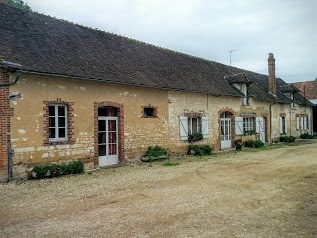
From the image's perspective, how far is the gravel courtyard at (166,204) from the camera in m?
5.01

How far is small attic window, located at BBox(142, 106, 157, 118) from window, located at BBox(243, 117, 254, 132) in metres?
8.56

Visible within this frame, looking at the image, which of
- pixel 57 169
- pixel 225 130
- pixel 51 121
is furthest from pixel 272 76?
pixel 57 169

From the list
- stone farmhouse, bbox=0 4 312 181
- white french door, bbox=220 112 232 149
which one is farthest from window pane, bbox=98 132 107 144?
white french door, bbox=220 112 232 149

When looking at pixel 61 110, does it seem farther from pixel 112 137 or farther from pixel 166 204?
pixel 166 204

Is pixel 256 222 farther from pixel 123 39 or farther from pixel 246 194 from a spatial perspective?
pixel 123 39

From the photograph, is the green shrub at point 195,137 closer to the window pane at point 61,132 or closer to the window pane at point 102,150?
the window pane at point 102,150

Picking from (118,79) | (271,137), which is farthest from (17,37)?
(271,137)

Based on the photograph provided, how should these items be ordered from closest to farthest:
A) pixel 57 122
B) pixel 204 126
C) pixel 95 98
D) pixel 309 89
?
pixel 57 122
pixel 95 98
pixel 204 126
pixel 309 89

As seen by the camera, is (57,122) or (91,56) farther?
(91,56)

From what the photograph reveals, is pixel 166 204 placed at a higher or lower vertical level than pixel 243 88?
lower

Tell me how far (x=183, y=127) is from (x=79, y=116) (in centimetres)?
590

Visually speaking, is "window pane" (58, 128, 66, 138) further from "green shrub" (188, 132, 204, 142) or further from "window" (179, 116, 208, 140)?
"green shrub" (188, 132, 204, 142)

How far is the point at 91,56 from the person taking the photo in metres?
12.7

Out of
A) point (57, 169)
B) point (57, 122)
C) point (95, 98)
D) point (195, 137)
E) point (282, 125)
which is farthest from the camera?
point (282, 125)
